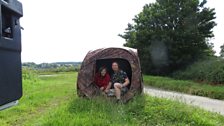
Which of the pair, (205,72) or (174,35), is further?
(174,35)

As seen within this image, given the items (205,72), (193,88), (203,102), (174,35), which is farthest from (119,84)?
(174,35)

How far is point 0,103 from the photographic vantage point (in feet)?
7.46

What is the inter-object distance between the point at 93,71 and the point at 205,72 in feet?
47.5

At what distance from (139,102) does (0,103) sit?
8.40m

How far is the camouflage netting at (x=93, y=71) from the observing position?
1198 cm

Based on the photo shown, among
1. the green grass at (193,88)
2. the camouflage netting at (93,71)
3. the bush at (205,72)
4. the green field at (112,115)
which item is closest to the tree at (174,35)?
the bush at (205,72)

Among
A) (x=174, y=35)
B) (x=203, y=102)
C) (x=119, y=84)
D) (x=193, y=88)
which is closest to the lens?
(x=119, y=84)

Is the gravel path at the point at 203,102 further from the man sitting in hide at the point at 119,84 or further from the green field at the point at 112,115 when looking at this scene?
the green field at the point at 112,115

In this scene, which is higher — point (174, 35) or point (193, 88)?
point (174, 35)

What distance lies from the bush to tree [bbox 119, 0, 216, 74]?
1.61 metres

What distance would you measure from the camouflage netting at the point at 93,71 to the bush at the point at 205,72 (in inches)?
474

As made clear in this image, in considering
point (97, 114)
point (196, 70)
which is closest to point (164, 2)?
point (196, 70)

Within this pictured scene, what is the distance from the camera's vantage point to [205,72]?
83.9 feet

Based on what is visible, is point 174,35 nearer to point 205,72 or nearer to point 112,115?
point 205,72
